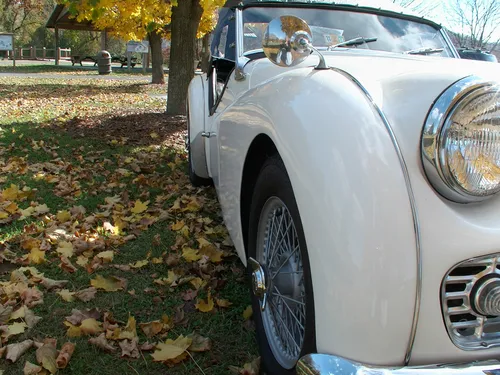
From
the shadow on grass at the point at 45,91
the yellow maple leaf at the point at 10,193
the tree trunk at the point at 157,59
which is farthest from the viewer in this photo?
the tree trunk at the point at 157,59

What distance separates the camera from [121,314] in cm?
259

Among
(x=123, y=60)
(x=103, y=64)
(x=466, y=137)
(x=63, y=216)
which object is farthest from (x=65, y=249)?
(x=123, y=60)

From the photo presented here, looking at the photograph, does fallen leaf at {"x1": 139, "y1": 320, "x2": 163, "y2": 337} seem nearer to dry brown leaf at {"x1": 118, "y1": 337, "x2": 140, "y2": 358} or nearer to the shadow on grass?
dry brown leaf at {"x1": 118, "y1": 337, "x2": 140, "y2": 358}

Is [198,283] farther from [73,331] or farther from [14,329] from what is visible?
[14,329]

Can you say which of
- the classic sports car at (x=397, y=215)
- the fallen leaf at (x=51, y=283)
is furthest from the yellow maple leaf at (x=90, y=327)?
the classic sports car at (x=397, y=215)

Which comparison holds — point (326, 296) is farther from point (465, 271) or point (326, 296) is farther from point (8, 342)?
point (8, 342)

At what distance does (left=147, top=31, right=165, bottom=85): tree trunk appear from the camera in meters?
18.9

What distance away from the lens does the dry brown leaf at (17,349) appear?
218 cm

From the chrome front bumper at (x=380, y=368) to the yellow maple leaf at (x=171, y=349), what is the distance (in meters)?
1.09

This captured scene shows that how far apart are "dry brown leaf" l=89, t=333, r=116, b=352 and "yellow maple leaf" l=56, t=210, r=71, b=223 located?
5.74 feet

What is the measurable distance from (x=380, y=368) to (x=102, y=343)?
1.52 metres

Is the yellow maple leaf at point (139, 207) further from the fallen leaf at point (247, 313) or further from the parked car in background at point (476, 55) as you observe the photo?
the parked car in background at point (476, 55)

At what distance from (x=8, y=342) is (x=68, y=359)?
0.37 meters

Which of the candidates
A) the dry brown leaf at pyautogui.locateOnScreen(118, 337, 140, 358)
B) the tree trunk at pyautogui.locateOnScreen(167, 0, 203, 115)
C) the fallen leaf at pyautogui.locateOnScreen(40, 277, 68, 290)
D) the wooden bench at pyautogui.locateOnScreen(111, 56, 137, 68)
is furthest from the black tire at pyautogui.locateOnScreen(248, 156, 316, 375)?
the wooden bench at pyautogui.locateOnScreen(111, 56, 137, 68)
